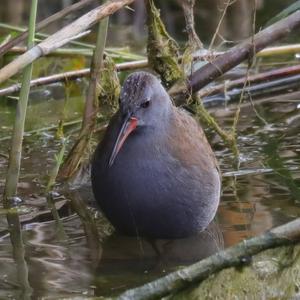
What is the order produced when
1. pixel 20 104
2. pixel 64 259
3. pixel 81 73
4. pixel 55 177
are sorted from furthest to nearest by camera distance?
pixel 81 73, pixel 55 177, pixel 20 104, pixel 64 259

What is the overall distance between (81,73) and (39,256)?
187 cm

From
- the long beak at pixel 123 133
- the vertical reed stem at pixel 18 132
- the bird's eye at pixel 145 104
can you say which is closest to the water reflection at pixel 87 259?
the vertical reed stem at pixel 18 132

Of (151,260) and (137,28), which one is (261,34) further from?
(137,28)

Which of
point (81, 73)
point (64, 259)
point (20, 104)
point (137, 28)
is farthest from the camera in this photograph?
point (137, 28)

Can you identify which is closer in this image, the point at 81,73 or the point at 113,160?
the point at 113,160

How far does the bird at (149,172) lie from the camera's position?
4.32 m

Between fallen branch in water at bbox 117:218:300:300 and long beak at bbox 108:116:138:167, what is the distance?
1096 mm

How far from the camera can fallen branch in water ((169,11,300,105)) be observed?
5.27 metres

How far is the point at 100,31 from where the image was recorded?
503 cm

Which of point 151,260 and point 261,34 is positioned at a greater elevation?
point 261,34

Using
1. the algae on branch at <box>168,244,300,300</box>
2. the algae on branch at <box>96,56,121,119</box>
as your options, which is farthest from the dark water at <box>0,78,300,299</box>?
the algae on branch at <box>168,244,300,300</box>

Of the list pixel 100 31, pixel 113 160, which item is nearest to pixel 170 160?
pixel 113 160

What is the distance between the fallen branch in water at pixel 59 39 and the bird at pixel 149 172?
1.11 ft

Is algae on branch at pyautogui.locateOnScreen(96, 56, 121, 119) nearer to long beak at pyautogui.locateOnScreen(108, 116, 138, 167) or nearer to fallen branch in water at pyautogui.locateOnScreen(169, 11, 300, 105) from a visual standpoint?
fallen branch in water at pyautogui.locateOnScreen(169, 11, 300, 105)
